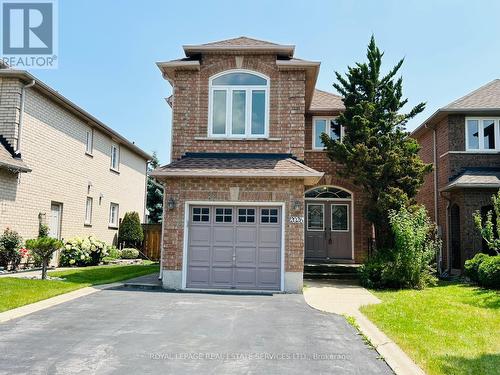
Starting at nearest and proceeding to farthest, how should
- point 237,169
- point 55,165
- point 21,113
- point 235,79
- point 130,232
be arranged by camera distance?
point 237,169, point 235,79, point 21,113, point 55,165, point 130,232

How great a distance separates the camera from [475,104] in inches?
651

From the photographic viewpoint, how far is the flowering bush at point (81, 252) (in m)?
17.9

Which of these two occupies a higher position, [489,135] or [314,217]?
[489,135]

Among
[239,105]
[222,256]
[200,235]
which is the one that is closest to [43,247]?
[200,235]

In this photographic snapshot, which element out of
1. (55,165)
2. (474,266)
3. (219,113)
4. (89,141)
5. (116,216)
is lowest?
(474,266)

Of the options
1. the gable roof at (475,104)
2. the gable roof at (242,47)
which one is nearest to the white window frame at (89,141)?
the gable roof at (242,47)

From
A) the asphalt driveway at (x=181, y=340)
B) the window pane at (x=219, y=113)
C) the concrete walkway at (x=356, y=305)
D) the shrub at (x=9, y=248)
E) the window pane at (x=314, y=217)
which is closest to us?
the asphalt driveway at (x=181, y=340)

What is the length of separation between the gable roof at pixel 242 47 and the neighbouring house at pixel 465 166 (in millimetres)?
6565

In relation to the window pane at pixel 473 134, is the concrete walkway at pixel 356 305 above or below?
below

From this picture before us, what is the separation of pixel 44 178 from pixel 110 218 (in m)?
6.97

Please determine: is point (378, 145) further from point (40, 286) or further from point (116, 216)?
point (116, 216)

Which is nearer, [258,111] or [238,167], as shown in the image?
[238,167]

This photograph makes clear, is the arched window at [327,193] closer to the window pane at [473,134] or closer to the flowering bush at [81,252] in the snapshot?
the window pane at [473,134]

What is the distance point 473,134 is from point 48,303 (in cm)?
1462
